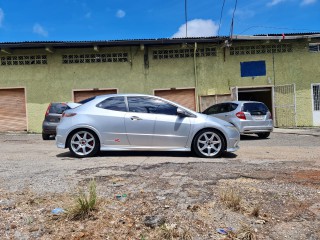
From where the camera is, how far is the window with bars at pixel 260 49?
17.3 m

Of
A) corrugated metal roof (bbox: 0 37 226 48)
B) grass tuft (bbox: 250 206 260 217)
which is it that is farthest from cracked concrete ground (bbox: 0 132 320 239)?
corrugated metal roof (bbox: 0 37 226 48)

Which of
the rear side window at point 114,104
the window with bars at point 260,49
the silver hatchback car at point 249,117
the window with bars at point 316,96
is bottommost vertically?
the silver hatchback car at point 249,117

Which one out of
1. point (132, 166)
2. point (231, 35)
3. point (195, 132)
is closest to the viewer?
point (132, 166)

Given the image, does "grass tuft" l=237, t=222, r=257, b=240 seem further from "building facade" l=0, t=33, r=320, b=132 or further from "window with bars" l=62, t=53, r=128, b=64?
"window with bars" l=62, t=53, r=128, b=64

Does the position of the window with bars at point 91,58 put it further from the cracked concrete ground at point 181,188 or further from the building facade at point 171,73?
the cracked concrete ground at point 181,188

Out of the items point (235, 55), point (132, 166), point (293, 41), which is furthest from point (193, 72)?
point (132, 166)

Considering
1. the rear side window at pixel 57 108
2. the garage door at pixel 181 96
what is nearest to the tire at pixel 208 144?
the rear side window at pixel 57 108

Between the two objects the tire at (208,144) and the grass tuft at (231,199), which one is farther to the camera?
the tire at (208,144)

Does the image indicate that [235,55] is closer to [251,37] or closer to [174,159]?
[251,37]

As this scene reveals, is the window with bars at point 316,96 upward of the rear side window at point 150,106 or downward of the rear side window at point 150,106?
upward

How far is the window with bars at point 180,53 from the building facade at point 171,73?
44 millimetres

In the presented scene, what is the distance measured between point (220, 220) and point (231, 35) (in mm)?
14025

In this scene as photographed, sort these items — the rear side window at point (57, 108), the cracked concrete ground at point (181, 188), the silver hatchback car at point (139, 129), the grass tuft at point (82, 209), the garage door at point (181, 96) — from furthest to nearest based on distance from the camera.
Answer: the garage door at point (181, 96), the rear side window at point (57, 108), the silver hatchback car at point (139, 129), the grass tuft at point (82, 209), the cracked concrete ground at point (181, 188)

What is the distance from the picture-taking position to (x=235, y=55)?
17281 mm
